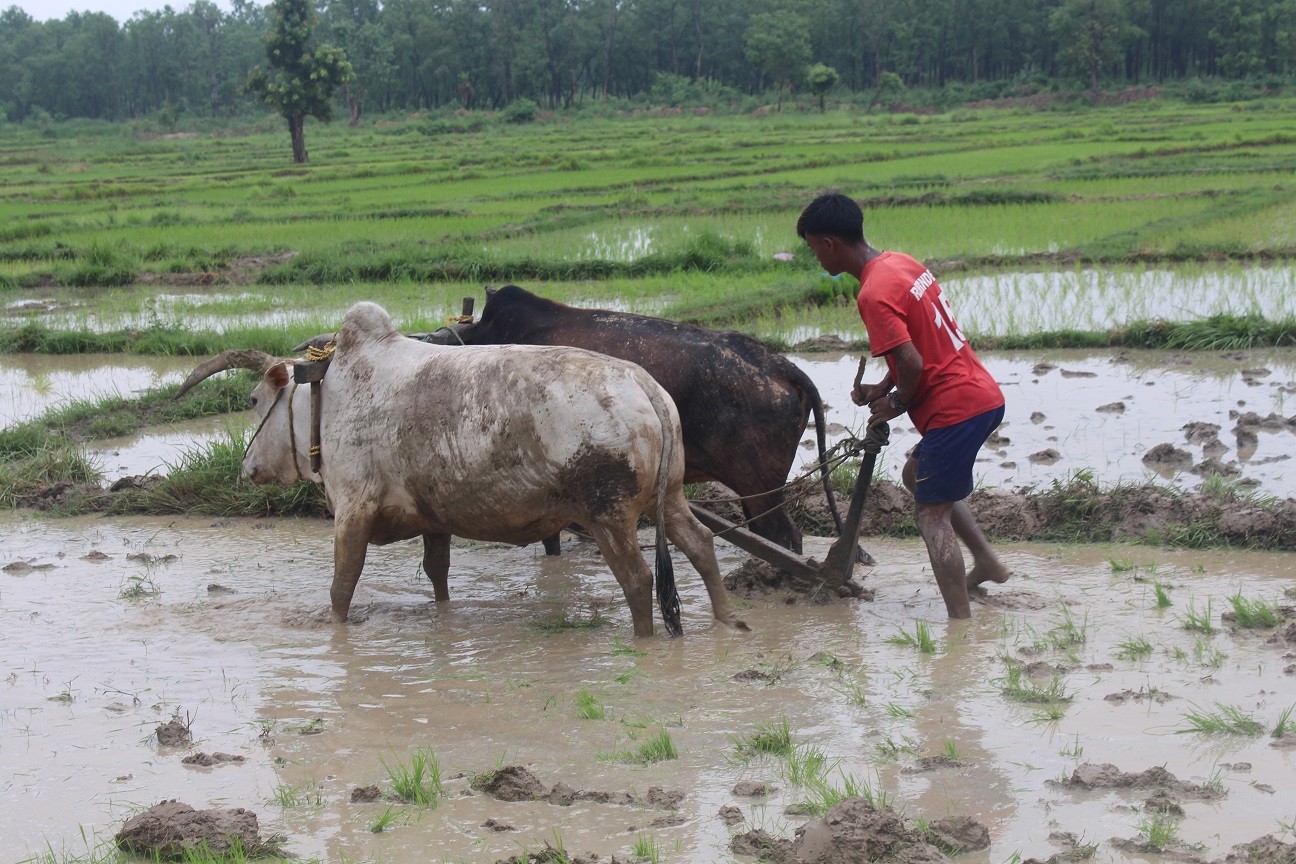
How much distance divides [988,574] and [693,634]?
1.18m

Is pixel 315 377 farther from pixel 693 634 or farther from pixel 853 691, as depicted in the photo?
pixel 853 691

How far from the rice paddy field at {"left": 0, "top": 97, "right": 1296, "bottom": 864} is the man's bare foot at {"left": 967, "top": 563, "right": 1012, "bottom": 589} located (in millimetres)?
85

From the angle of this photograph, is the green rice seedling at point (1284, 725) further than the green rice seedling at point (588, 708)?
No

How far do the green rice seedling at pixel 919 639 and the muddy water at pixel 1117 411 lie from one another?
1856mm

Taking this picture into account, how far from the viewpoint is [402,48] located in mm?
77438

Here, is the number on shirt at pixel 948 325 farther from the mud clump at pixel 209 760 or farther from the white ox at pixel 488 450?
the mud clump at pixel 209 760

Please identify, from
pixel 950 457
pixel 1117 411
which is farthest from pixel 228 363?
pixel 1117 411

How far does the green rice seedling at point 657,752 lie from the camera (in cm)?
367

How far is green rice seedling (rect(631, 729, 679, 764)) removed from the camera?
3674 mm

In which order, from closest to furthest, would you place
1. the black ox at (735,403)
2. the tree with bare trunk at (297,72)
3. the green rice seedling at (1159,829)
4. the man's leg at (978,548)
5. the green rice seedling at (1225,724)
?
the green rice seedling at (1159,829)
the green rice seedling at (1225,724)
the man's leg at (978,548)
the black ox at (735,403)
the tree with bare trunk at (297,72)

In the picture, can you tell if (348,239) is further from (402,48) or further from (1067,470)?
(402,48)

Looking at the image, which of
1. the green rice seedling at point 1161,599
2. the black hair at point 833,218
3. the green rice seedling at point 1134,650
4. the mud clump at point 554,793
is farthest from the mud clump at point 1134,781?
the black hair at point 833,218

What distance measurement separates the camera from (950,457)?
462 cm

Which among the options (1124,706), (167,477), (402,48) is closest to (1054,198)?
(167,477)
